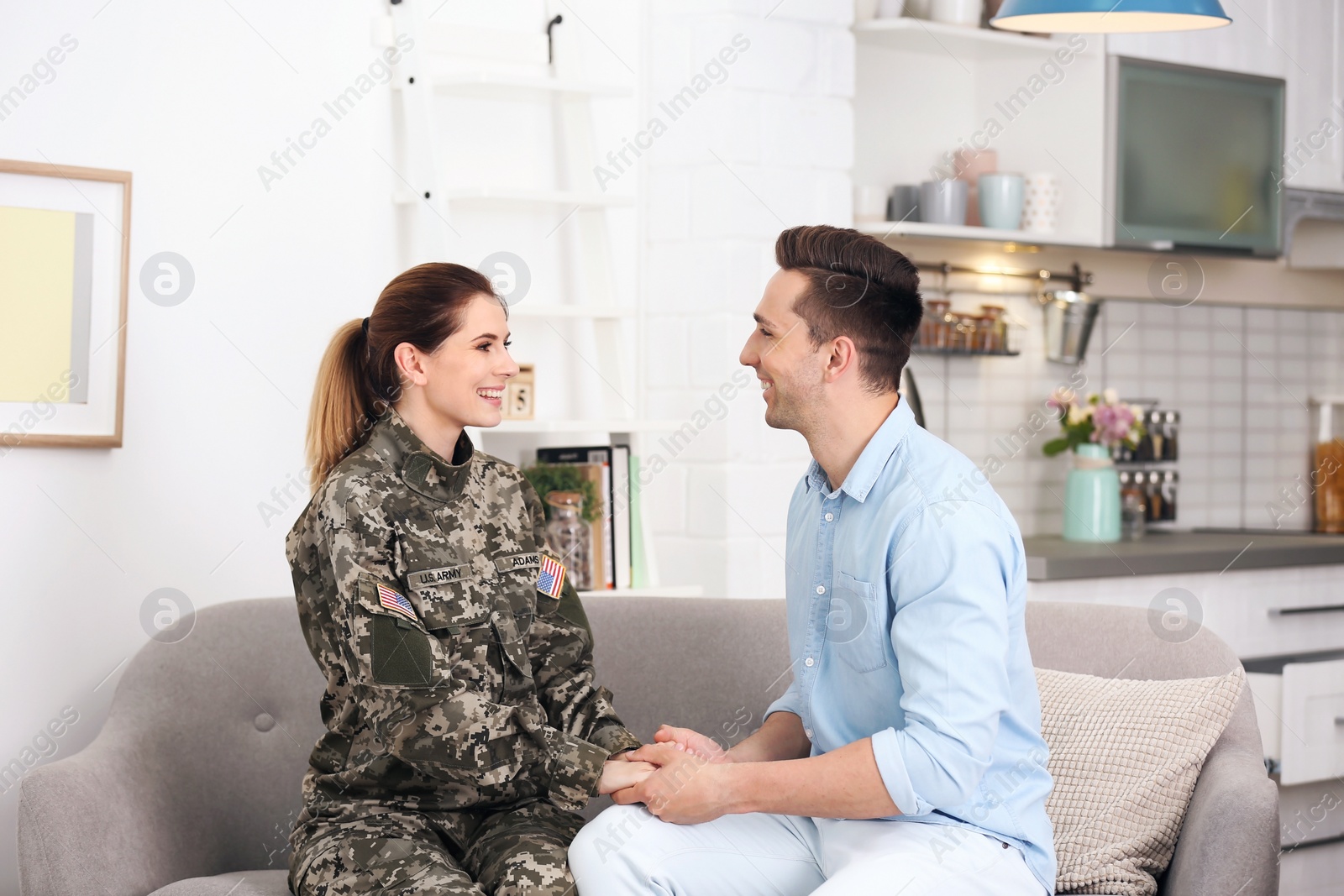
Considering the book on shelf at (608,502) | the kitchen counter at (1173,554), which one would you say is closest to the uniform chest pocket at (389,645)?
the book on shelf at (608,502)

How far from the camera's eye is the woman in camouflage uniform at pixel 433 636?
5.88 feet

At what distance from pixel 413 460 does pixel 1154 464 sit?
272cm

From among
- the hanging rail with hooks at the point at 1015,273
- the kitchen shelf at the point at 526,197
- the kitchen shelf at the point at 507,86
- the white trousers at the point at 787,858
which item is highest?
the kitchen shelf at the point at 507,86

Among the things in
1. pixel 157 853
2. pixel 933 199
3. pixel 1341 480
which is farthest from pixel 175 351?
pixel 1341 480

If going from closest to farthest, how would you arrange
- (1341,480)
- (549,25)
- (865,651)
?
1. (865,651)
2. (549,25)
3. (1341,480)

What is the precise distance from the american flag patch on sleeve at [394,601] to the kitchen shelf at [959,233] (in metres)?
1.79

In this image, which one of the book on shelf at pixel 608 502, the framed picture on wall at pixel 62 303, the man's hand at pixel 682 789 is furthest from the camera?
the book on shelf at pixel 608 502

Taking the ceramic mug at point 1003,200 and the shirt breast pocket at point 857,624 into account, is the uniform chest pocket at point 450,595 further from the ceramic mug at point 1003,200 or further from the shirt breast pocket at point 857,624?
the ceramic mug at point 1003,200

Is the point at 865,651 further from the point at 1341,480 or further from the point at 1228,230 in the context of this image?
the point at 1341,480

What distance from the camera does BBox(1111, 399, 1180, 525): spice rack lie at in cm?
389

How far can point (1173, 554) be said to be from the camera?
3.29 metres

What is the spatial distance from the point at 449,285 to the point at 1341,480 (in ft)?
10.6

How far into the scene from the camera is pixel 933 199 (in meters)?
3.41

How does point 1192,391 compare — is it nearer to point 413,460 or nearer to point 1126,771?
point 1126,771
